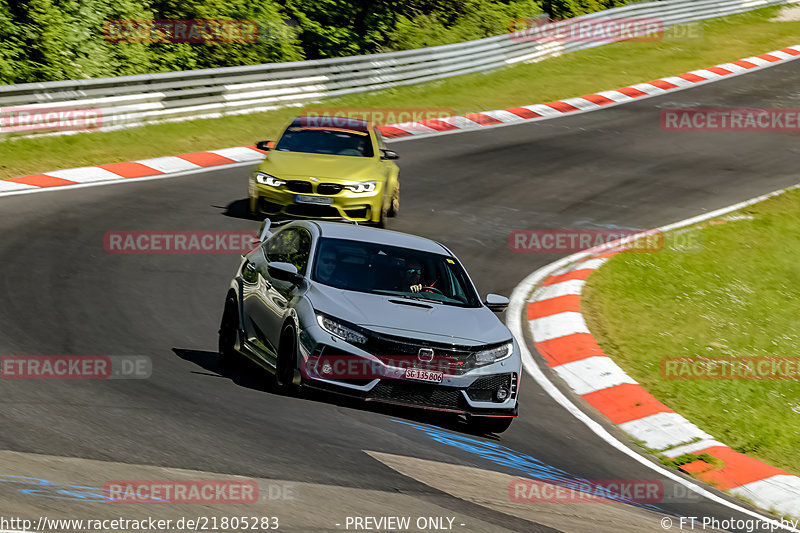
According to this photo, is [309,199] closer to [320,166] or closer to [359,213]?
[320,166]

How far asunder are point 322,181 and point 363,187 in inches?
23.7

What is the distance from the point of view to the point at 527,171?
21.8m

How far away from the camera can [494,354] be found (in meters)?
9.19

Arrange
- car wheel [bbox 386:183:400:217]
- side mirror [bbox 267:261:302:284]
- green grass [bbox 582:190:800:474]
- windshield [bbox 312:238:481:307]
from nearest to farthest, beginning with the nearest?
side mirror [bbox 267:261:302:284] < windshield [bbox 312:238:481:307] < green grass [bbox 582:190:800:474] < car wheel [bbox 386:183:400:217]

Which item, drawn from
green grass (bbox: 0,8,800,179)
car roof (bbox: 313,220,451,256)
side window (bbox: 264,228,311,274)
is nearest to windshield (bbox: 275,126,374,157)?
green grass (bbox: 0,8,800,179)

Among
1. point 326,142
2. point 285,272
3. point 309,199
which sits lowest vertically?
point 309,199

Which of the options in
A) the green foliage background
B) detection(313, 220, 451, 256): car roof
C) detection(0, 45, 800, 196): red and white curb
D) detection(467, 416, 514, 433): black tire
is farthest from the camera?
the green foliage background

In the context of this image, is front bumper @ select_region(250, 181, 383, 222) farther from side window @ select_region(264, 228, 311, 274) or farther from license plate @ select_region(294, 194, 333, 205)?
side window @ select_region(264, 228, 311, 274)

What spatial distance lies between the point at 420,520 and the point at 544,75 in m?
26.7

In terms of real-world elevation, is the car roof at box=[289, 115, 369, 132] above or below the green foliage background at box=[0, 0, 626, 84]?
above

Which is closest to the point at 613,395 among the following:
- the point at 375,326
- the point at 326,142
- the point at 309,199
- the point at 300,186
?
the point at 375,326

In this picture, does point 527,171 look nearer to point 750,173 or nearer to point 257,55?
point 750,173

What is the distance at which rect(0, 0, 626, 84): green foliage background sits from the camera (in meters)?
26.3

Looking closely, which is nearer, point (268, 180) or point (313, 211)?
point (313, 211)
